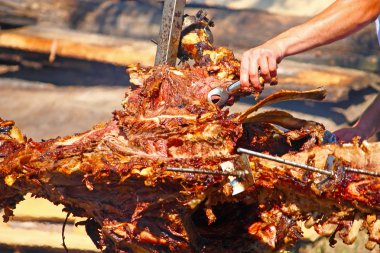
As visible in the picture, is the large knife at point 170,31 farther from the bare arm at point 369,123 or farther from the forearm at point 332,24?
the bare arm at point 369,123

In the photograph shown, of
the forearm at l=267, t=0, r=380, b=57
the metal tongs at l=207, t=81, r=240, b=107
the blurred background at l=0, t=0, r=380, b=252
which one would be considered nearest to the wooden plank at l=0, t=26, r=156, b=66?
the blurred background at l=0, t=0, r=380, b=252

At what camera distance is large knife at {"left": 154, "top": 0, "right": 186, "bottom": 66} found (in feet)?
14.5

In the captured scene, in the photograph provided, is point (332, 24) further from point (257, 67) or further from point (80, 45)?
point (80, 45)

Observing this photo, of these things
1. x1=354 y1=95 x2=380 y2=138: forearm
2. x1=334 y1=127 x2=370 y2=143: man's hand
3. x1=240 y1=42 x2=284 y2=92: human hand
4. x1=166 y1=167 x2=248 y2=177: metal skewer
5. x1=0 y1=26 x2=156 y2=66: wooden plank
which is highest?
x1=240 y1=42 x2=284 y2=92: human hand

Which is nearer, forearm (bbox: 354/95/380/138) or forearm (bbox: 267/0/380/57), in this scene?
forearm (bbox: 267/0/380/57)

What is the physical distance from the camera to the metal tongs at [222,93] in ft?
12.3

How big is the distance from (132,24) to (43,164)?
20.1ft

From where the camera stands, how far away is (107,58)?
8477mm

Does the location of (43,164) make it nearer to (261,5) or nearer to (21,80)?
(21,80)

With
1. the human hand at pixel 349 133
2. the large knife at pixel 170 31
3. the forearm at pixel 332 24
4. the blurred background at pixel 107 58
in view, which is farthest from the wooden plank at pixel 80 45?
the forearm at pixel 332 24

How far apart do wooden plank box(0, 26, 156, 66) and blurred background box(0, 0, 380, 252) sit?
12 mm

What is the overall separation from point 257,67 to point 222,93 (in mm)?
251

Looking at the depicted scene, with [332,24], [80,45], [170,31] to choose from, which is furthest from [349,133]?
[80,45]

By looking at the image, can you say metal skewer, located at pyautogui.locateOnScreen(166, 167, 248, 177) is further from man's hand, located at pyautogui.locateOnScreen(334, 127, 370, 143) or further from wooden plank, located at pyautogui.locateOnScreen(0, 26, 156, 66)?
wooden plank, located at pyautogui.locateOnScreen(0, 26, 156, 66)
